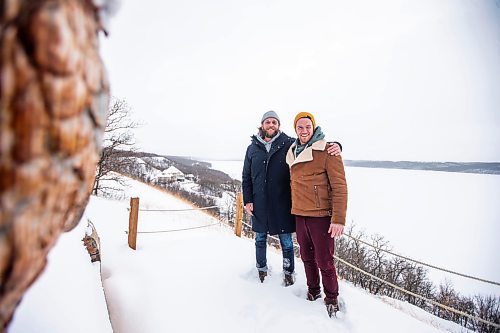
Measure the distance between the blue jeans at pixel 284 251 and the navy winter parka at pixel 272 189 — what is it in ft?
0.38

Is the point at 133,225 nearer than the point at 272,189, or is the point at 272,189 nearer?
the point at 272,189

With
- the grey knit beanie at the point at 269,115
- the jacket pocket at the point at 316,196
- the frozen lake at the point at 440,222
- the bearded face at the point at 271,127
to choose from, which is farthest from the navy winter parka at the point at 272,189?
the frozen lake at the point at 440,222

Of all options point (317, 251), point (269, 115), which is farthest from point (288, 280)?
point (269, 115)

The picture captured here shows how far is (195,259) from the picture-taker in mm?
3455

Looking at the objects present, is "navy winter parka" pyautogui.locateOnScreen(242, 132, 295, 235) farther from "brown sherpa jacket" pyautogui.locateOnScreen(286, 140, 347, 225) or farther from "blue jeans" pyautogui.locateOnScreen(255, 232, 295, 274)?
"brown sherpa jacket" pyautogui.locateOnScreen(286, 140, 347, 225)

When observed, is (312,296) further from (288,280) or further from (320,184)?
(320,184)

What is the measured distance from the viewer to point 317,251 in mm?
2182

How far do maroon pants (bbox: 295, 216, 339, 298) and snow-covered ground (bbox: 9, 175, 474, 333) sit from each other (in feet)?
0.80

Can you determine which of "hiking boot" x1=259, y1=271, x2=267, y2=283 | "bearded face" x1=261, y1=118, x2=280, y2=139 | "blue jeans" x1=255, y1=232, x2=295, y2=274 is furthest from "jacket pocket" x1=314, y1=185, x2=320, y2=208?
"hiking boot" x1=259, y1=271, x2=267, y2=283

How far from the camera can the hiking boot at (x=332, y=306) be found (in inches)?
89.0

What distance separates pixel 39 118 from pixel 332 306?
8.37 feet

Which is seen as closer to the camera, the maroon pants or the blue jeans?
the maroon pants

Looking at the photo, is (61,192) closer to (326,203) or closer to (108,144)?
(326,203)

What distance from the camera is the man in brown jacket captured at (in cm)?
211
